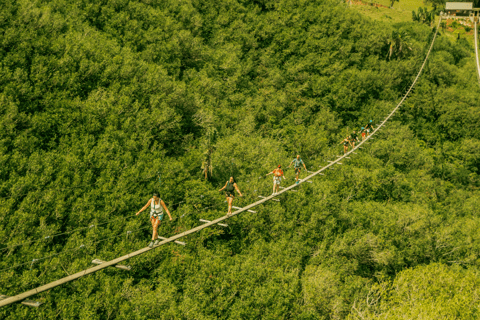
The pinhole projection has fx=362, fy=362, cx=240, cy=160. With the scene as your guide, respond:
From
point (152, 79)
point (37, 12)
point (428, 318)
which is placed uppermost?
point (37, 12)

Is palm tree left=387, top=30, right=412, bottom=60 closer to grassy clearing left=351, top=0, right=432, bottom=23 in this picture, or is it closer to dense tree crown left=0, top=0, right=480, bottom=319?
dense tree crown left=0, top=0, right=480, bottom=319

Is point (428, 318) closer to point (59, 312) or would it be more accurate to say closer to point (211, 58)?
point (59, 312)

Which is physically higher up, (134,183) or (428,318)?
(134,183)

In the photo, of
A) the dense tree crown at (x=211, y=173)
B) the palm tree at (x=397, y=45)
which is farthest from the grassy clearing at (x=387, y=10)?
Result: the dense tree crown at (x=211, y=173)

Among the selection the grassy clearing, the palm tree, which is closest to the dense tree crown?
the palm tree

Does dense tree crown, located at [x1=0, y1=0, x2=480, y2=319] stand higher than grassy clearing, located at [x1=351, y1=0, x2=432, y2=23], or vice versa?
grassy clearing, located at [x1=351, y1=0, x2=432, y2=23]

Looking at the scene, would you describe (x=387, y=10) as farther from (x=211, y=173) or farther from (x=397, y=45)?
(x=211, y=173)

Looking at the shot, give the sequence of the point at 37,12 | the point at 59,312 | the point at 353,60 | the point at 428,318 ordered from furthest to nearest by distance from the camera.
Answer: the point at 353,60 < the point at 37,12 < the point at 59,312 < the point at 428,318

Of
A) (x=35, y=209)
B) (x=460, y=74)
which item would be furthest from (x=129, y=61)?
(x=460, y=74)
